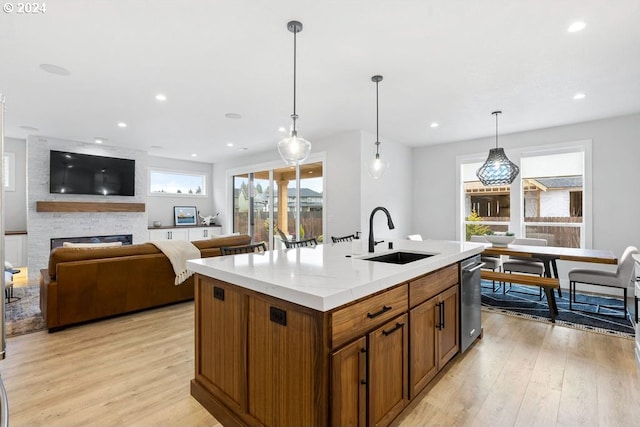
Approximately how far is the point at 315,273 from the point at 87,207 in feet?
21.5

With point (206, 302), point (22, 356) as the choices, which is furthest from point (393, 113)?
point (22, 356)

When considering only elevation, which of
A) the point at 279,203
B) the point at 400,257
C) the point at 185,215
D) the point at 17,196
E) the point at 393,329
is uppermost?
the point at 17,196

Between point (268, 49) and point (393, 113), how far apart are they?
223cm

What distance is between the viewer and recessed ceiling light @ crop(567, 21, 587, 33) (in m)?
2.24

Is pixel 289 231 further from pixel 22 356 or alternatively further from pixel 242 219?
pixel 22 356

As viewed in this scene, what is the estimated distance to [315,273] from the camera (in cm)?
167

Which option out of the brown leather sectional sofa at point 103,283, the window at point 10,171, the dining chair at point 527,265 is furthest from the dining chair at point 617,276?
the window at point 10,171

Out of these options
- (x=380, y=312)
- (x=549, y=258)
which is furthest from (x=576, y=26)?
(x=380, y=312)

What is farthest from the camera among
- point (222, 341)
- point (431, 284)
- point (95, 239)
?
point (95, 239)

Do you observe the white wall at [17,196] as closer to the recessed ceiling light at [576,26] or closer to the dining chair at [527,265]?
the recessed ceiling light at [576,26]

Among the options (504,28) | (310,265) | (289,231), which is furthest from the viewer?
(289,231)

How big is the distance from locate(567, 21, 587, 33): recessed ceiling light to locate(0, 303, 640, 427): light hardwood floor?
260cm

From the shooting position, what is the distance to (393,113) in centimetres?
430

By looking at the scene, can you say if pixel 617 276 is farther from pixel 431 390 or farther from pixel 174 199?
pixel 174 199
